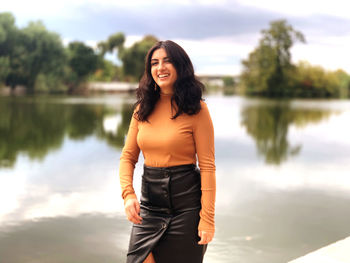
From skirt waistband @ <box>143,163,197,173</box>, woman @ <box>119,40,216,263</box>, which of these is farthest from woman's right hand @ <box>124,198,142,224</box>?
skirt waistband @ <box>143,163,197,173</box>

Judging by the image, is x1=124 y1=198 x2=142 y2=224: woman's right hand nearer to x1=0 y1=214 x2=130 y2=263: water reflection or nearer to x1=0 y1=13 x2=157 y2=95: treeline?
x1=0 y1=214 x2=130 y2=263: water reflection

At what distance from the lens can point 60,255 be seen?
430 centimetres

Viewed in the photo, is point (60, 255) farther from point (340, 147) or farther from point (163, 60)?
point (340, 147)

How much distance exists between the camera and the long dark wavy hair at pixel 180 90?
87.5 inches

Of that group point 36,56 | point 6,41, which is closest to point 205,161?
point 36,56

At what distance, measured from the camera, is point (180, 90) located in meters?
2.28

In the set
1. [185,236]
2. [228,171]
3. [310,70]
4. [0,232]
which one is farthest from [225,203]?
[310,70]

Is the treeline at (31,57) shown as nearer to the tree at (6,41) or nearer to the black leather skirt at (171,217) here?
the tree at (6,41)

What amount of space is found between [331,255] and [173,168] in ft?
6.74

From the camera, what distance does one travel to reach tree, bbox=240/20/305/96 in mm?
72312

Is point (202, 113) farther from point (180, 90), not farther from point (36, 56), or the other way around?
point (36, 56)

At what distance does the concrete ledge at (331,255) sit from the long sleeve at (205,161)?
1547 mm

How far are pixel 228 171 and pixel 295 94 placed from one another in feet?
250

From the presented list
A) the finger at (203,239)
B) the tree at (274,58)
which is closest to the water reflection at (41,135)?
the finger at (203,239)
